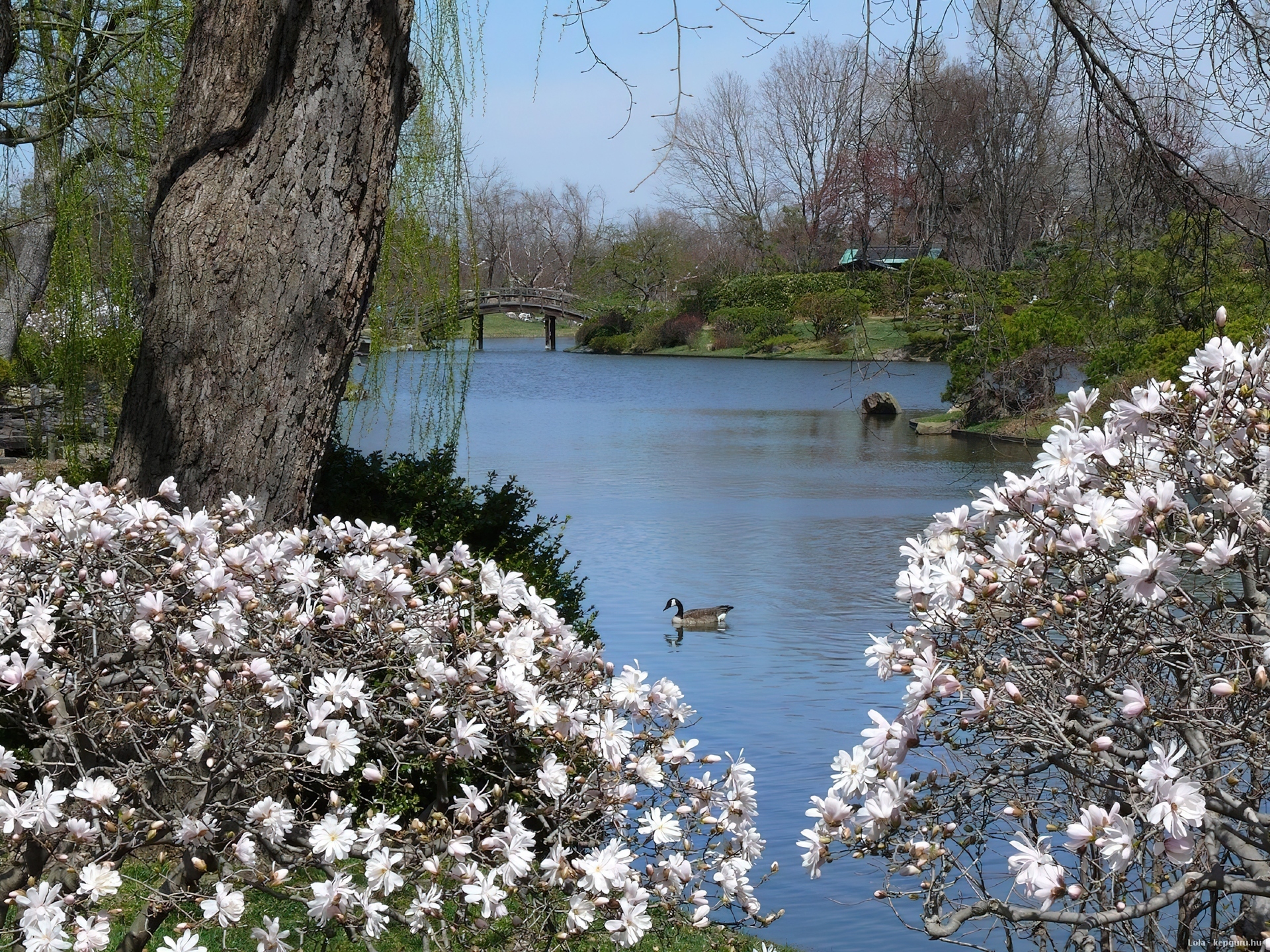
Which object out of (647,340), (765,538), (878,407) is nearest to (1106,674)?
(765,538)

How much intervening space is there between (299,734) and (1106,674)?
1617 millimetres

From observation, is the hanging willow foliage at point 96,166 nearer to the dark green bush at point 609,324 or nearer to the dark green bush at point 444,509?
the dark green bush at point 444,509

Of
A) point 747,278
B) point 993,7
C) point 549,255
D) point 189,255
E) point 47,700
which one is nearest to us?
point 47,700

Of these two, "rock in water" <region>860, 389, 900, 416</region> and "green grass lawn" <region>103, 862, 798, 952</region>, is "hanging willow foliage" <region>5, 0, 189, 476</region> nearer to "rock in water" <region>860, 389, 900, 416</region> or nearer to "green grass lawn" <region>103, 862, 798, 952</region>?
"green grass lawn" <region>103, 862, 798, 952</region>

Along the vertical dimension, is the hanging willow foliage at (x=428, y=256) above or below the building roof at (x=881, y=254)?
below

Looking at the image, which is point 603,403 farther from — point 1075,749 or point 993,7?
point 1075,749

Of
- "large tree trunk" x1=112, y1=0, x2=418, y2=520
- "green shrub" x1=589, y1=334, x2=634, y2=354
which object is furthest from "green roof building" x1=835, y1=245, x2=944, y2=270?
"green shrub" x1=589, y1=334, x2=634, y2=354

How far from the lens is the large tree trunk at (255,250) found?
382 centimetres

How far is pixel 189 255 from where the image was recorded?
3846mm

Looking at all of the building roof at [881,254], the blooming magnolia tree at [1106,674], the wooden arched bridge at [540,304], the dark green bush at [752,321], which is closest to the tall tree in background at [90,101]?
the blooming magnolia tree at [1106,674]

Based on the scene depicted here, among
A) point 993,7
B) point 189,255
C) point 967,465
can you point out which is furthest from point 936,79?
point 967,465

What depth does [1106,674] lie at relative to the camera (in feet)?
6.60

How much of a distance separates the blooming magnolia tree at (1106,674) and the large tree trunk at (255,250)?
233 cm

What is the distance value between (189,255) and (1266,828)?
3.48 metres
